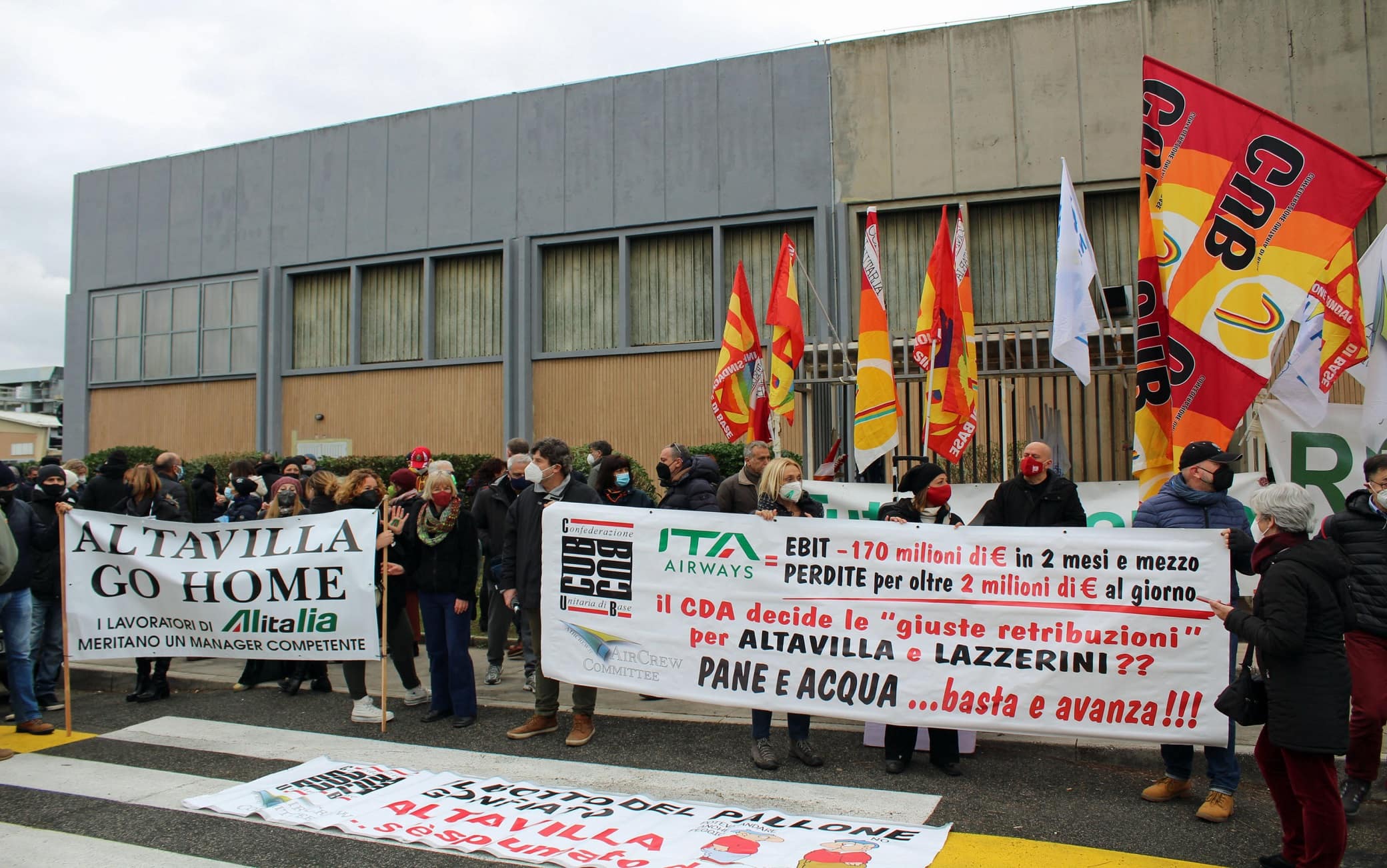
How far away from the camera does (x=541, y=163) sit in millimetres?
17156

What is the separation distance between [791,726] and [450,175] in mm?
14188

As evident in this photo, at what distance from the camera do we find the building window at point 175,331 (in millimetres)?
19578

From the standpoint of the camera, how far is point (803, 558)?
628 cm

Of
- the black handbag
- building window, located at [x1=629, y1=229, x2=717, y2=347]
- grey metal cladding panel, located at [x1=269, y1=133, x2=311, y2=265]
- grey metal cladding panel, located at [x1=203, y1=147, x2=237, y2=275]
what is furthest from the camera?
grey metal cladding panel, located at [x1=203, y1=147, x2=237, y2=275]

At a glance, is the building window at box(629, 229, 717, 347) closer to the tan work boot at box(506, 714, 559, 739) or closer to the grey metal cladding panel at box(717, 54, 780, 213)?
the grey metal cladding panel at box(717, 54, 780, 213)

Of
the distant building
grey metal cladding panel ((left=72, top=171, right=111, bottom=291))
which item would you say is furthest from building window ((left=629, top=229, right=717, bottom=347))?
the distant building

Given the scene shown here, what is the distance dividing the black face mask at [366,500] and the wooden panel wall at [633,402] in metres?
8.10

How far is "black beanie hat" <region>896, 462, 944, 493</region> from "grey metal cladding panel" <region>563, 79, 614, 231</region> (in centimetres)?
1144

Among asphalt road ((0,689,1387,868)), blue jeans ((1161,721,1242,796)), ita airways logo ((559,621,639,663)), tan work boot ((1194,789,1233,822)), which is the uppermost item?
ita airways logo ((559,621,639,663))

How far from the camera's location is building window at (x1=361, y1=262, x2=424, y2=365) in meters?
18.4

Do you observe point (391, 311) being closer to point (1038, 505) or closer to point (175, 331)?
point (175, 331)

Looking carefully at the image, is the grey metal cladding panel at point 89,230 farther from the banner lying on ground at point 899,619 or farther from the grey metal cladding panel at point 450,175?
the banner lying on ground at point 899,619

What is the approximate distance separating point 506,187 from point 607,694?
1151cm

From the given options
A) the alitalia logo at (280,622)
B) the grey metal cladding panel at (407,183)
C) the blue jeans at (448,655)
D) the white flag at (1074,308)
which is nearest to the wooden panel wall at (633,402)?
the grey metal cladding panel at (407,183)
